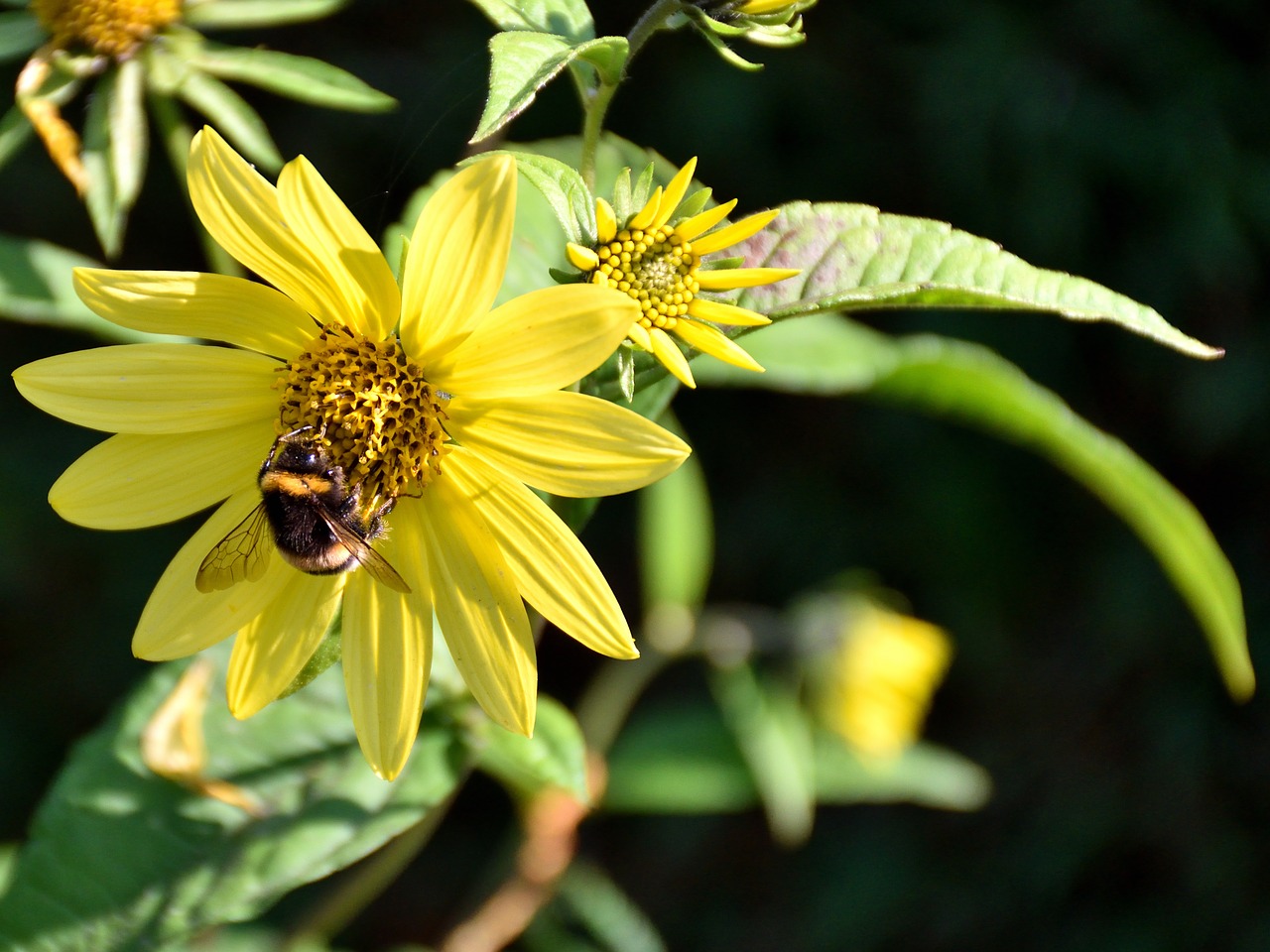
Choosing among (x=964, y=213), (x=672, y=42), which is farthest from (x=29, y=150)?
(x=964, y=213)

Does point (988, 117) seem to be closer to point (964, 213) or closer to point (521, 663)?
point (964, 213)

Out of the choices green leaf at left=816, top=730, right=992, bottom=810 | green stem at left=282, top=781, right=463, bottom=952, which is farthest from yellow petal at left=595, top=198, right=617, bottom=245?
green leaf at left=816, top=730, right=992, bottom=810

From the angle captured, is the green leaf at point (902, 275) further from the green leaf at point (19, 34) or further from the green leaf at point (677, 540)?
the green leaf at point (677, 540)

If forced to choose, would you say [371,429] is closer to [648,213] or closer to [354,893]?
[648,213]

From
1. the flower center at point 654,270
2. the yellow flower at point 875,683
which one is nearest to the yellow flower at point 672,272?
the flower center at point 654,270

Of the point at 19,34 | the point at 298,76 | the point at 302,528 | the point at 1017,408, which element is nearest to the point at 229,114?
the point at 298,76

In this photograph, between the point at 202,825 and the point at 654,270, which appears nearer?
the point at 654,270
